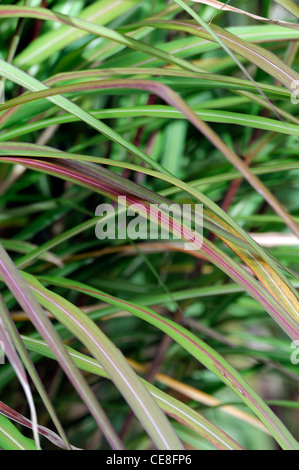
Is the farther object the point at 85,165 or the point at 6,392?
the point at 6,392

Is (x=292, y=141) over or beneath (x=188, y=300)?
over

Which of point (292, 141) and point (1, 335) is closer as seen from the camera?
point (1, 335)

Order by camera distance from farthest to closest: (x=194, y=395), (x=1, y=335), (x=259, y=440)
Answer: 1. (x=259, y=440)
2. (x=194, y=395)
3. (x=1, y=335)

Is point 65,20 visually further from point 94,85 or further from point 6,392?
point 6,392

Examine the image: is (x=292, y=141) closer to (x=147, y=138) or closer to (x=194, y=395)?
(x=147, y=138)

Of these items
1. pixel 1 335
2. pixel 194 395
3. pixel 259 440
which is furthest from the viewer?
pixel 259 440

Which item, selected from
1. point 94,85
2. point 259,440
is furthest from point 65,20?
point 259,440
